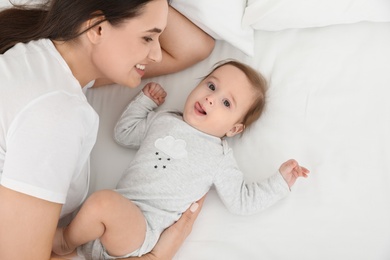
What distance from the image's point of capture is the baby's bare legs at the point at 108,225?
51.1 inches

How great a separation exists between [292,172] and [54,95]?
2.45 ft

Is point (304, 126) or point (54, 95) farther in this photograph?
point (304, 126)

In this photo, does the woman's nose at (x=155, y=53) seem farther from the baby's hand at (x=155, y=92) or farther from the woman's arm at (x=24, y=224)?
the woman's arm at (x=24, y=224)

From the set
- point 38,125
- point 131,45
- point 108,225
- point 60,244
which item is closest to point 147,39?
point 131,45

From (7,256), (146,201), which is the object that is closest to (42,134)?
(7,256)

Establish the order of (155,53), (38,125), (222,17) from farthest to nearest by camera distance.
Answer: (222,17) → (155,53) → (38,125)

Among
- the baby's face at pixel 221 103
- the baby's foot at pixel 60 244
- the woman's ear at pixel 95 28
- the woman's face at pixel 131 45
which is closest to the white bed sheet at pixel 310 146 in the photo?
the baby's face at pixel 221 103

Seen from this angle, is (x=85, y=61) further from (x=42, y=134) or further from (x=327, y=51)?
(x=327, y=51)

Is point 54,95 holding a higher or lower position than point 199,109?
higher

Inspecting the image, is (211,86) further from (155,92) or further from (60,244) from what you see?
(60,244)

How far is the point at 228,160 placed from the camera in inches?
60.6

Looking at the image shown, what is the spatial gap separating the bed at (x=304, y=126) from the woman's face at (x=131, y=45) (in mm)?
379

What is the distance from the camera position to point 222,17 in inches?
67.8

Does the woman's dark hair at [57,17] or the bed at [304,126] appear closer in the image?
the woman's dark hair at [57,17]
